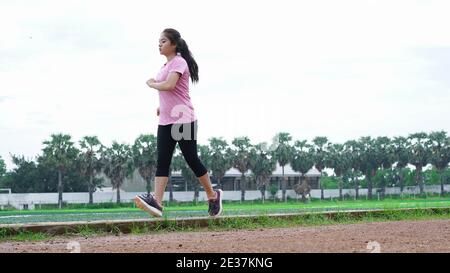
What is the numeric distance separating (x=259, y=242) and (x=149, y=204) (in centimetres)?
159

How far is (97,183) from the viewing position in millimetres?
81750

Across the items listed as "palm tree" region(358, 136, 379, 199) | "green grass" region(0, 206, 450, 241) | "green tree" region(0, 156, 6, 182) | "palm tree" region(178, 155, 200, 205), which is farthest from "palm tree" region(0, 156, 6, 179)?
"green grass" region(0, 206, 450, 241)

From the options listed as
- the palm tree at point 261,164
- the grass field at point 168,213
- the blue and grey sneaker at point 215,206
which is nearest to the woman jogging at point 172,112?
the blue and grey sneaker at point 215,206

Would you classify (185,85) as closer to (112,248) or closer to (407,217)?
(112,248)

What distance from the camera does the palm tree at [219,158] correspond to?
272ft

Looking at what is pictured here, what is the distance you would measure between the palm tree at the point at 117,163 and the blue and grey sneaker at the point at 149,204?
6920 centimetres

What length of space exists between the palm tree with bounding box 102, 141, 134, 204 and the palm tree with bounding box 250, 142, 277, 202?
1733 centimetres

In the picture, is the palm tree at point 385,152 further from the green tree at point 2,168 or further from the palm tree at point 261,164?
the green tree at point 2,168

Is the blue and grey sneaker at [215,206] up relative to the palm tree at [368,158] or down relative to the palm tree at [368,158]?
down

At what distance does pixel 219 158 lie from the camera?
82.9 metres

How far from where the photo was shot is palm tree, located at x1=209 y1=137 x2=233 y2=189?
82875 millimetres

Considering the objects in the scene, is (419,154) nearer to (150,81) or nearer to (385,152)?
(385,152)

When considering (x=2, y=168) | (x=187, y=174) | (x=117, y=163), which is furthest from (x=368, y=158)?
(x=2, y=168)
